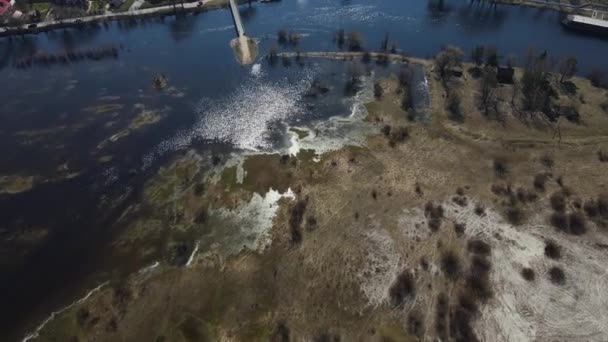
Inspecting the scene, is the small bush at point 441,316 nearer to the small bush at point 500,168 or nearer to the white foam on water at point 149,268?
the small bush at point 500,168

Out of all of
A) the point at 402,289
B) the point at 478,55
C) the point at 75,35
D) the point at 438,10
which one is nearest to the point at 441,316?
the point at 402,289

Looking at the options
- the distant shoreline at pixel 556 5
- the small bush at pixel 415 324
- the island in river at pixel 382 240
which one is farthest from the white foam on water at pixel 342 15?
the small bush at pixel 415 324

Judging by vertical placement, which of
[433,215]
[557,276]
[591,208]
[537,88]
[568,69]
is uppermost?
[568,69]

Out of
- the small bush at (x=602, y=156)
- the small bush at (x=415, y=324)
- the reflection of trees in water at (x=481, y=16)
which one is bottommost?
the small bush at (x=415, y=324)

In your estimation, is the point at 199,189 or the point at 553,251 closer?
the point at 553,251

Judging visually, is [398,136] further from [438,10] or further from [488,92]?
[438,10]

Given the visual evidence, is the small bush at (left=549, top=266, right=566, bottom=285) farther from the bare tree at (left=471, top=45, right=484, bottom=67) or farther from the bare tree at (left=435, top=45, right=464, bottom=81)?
the bare tree at (left=471, top=45, right=484, bottom=67)

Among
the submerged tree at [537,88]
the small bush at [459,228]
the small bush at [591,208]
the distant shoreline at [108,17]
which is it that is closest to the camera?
the small bush at [459,228]
